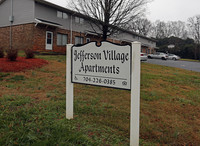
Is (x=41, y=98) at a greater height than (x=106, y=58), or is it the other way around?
(x=106, y=58)

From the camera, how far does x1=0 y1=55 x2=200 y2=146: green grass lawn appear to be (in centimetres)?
260

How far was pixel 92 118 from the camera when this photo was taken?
3453 millimetres

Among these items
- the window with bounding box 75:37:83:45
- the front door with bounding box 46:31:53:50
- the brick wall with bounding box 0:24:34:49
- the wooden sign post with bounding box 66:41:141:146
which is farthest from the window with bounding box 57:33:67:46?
the wooden sign post with bounding box 66:41:141:146

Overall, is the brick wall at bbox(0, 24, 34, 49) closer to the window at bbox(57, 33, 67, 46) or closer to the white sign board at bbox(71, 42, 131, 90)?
the window at bbox(57, 33, 67, 46)

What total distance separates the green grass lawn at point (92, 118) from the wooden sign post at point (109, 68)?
0.47m

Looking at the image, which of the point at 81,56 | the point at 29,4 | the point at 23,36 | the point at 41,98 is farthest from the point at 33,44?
the point at 81,56

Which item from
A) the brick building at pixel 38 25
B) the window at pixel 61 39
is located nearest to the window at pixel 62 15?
the brick building at pixel 38 25

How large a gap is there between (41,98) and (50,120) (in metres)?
1.43

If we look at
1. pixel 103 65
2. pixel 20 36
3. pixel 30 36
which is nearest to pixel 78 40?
pixel 30 36

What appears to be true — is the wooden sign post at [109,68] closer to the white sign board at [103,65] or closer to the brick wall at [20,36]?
the white sign board at [103,65]

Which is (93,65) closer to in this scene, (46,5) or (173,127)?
(173,127)

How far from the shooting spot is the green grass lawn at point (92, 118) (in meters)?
2.60

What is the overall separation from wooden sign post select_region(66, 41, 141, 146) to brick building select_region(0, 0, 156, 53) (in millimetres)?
14084

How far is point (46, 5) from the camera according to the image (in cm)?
1767
